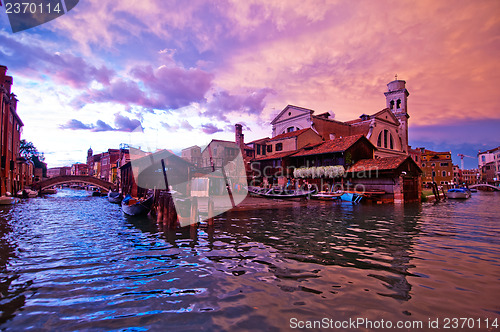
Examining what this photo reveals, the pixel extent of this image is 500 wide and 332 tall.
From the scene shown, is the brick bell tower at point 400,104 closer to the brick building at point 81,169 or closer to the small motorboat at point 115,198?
the small motorboat at point 115,198

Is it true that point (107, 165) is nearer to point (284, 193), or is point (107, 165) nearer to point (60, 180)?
point (60, 180)

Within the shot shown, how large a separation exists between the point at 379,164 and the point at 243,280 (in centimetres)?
2696

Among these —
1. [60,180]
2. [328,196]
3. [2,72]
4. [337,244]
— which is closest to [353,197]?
[328,196]

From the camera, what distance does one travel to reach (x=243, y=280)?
639cm

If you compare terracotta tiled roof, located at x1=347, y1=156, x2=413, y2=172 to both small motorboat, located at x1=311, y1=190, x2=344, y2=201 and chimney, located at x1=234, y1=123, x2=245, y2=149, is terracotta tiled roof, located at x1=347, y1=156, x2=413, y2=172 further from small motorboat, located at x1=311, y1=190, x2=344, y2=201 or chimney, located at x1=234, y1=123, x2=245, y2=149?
chimney, located at x1=234, y1=123, x2=245, y2=149

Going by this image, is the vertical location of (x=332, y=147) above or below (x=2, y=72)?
below

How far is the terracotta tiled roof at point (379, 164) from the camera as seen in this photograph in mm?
27192

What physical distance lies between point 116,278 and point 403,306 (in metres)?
6.67

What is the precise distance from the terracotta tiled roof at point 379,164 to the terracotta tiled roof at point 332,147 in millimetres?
2597

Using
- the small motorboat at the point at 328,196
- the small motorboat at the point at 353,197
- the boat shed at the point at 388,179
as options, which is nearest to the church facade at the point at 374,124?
the boat shed at the point at 388,179

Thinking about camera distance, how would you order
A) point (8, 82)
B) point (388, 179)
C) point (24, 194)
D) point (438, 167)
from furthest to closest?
point (438, 167)
point (24, 194)
point (8, 82)
point (388, 179)

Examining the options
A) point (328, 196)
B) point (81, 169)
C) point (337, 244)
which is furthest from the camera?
point (81, 169)

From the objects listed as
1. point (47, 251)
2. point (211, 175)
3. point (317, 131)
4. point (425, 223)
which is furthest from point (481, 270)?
point (317, 131)

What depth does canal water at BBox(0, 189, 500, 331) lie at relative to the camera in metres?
4.66
